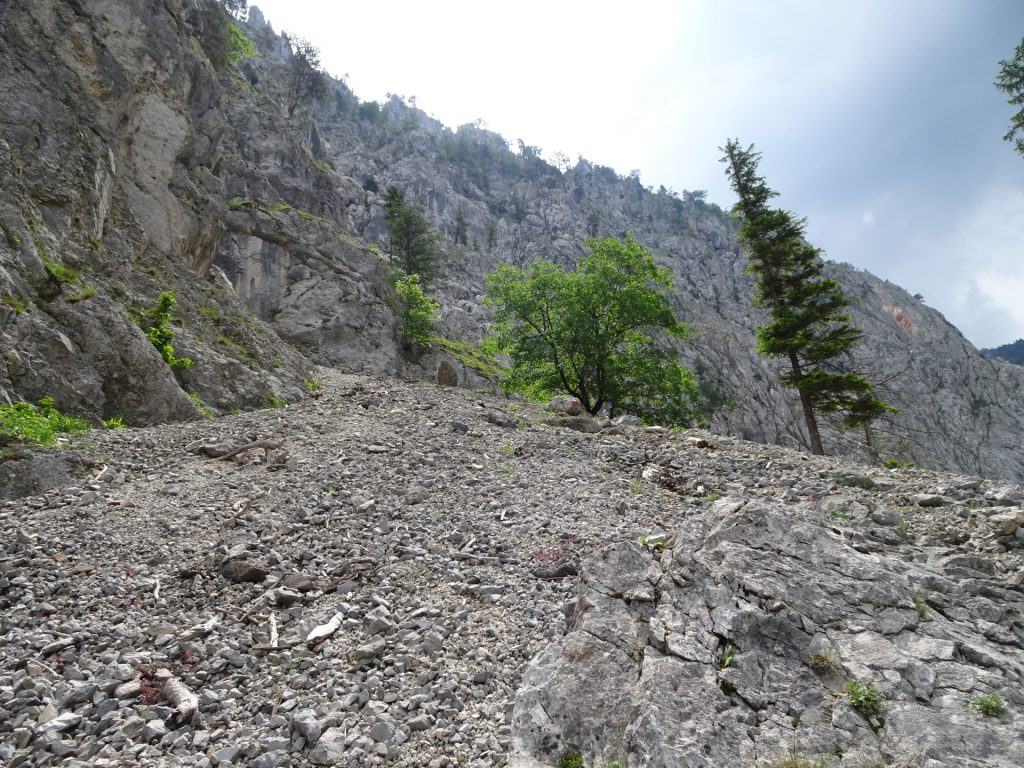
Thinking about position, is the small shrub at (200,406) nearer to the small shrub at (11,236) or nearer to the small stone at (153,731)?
the small shrub at (11,236)

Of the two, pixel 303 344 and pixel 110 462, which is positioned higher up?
pixel 303 344

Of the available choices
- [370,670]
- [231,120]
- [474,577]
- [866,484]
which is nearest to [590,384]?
[866,484]

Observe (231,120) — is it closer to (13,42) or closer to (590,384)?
(13,42)

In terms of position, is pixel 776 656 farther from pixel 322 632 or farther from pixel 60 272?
pixel 60 272

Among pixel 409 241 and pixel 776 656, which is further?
pixel 409 241

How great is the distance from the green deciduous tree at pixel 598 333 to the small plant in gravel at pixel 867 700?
21.9 m

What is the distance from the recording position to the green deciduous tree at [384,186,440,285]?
6606 centimetres

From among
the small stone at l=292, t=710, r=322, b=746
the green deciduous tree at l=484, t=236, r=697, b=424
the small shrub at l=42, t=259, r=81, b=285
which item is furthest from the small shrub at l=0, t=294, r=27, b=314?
the green deciduous tree at l=484, t=236, r=697, b=424

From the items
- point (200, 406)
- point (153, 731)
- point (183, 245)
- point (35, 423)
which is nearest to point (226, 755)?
point (153, 731)

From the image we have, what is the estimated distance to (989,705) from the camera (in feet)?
13.8

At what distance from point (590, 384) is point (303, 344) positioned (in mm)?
26770

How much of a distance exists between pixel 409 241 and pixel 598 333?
46.6 meters

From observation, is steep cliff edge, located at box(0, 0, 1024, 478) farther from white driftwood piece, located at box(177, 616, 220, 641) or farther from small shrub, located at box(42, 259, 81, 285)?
white driftwood piece, located at box(177, 616, 220, 641)

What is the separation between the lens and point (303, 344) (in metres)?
42.8
